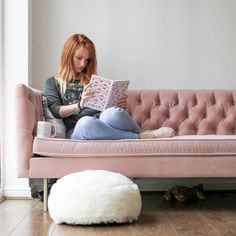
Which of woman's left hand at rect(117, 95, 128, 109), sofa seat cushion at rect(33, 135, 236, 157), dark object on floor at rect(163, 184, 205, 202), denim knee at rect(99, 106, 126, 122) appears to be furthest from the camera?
dark object on floor at rect(163, 184, 205, 202)

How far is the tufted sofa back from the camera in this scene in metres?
2.95

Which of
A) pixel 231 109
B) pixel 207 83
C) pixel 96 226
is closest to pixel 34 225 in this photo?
pixel 96 226

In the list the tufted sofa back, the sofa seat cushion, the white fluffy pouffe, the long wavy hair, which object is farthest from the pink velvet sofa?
the tufted sofa back

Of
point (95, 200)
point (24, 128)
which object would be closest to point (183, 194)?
point (95, 200)

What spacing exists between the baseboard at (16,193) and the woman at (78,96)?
53 cm

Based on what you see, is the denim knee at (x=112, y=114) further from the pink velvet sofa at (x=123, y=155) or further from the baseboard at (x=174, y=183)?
the baseboard at (x=174, y=183)

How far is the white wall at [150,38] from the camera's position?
3.22 meters

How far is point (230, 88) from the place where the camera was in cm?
328

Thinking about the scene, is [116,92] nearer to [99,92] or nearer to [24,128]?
[99,92]

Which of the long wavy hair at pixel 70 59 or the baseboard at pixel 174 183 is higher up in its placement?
the long wavy hair at pixel 70 59

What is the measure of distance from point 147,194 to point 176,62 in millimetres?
1030

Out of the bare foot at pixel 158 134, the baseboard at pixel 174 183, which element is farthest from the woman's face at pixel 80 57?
the baseboard at pixel 174 183

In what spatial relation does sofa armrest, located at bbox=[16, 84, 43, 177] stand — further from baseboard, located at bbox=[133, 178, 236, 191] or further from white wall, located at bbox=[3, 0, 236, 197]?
baseboard, located at bbox=[133, 178, 236, 191]

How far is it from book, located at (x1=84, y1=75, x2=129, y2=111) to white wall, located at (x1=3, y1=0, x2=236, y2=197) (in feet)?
2.27
